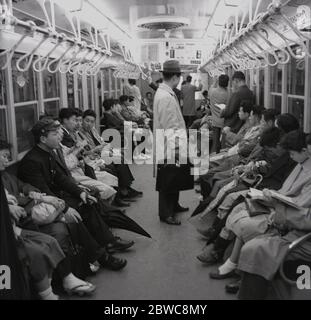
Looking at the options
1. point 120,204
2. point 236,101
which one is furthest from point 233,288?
point 236,101

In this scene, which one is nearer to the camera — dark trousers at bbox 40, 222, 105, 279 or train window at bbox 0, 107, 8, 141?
dark trousers at bbox 40, 222, 105, 279

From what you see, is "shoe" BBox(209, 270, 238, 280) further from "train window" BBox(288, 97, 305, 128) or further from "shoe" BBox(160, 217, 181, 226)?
"train window" BBox(288, 97, 305, 128)

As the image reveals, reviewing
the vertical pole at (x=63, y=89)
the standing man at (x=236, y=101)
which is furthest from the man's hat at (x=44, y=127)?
the standing man at (x=236, y=101)

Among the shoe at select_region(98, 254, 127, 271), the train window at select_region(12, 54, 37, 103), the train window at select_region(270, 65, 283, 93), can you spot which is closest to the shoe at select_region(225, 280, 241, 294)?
the shoe at select_region(98, 254, 127, 271)

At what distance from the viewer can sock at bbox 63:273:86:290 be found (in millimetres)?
2939

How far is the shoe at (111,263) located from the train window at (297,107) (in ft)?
8.10

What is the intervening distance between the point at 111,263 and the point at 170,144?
139cm

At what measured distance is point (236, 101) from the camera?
5895mm

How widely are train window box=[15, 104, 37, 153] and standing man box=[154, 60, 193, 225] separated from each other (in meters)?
1.36

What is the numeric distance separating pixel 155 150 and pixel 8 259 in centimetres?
255

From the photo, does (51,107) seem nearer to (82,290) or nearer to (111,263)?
(111,263)

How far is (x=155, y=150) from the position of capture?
14.9ft
